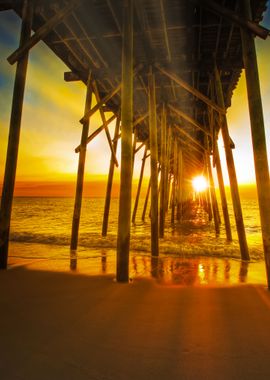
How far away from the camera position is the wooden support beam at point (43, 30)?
3021mm

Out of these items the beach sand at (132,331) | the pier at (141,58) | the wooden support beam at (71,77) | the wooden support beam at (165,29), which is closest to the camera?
the beach sand at (132,331)

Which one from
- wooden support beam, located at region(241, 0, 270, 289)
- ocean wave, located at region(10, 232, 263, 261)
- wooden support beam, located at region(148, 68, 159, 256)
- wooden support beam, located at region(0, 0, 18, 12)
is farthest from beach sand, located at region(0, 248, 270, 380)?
wooden support beam, located at region(0, 0, 18, 12)

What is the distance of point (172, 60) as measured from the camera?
558 centimetres

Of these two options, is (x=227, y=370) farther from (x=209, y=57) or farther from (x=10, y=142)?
(x=209, y=57)

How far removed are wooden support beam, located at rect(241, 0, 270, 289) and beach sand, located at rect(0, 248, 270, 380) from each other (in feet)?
2.30

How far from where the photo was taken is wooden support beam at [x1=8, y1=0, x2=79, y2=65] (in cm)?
302

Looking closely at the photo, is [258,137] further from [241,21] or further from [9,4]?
[9,4]

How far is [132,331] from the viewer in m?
1.75

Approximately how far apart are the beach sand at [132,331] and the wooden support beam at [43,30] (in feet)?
8.90

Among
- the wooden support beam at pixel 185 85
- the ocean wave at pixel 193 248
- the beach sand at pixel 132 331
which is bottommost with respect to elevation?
the beach sand at pixel 132 331

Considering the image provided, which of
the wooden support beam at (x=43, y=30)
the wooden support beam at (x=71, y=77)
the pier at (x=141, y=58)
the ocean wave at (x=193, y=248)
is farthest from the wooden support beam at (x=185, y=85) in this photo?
the ocean wave at (x=193, y=248)

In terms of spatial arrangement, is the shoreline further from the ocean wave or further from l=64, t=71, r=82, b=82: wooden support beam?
l=64, t=71, r=82, b=82: wooden support beam

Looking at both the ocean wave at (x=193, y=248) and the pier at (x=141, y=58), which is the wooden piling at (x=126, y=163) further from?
the ocean wave at (x=193, y=248)

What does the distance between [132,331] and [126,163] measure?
175cm
